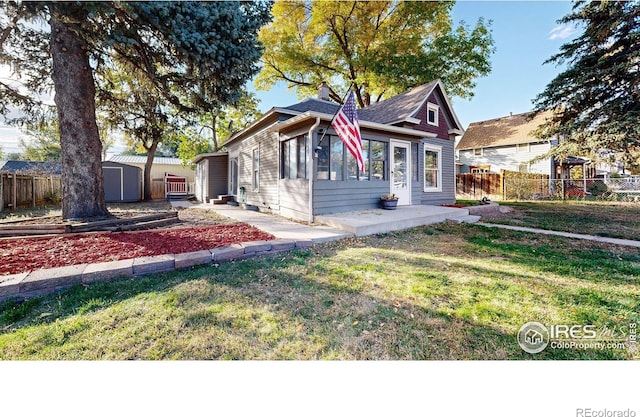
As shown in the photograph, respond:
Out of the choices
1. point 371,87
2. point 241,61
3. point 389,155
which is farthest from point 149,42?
point 371,87

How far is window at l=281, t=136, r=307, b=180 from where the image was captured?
23.6 ft

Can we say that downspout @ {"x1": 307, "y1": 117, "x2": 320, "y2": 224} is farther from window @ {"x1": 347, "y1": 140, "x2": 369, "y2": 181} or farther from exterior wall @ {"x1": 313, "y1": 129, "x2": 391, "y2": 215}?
window @ {"x1": 347, "y1": 140, "x2": 369, "y2": 181}

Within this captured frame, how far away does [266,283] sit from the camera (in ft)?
9.99

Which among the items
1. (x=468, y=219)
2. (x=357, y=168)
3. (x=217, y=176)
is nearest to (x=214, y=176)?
(x=217, y=176)

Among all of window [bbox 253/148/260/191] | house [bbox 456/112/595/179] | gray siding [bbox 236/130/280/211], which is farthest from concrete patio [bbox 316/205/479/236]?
house [bbox 456/112/595/179]

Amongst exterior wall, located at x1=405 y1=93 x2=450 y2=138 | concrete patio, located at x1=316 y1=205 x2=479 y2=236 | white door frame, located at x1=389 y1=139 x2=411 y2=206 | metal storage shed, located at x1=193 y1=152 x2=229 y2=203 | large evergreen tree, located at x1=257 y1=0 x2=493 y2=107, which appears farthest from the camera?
large evergreen tree, located at x1=257 y1=0 x2=493 y2=107

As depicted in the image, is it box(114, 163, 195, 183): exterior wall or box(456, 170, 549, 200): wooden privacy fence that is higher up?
box(114, 163, 195, 183): exterior wall

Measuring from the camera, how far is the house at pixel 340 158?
22.8ft

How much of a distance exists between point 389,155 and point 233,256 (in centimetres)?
604

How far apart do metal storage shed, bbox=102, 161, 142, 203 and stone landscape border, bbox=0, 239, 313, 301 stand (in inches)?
588

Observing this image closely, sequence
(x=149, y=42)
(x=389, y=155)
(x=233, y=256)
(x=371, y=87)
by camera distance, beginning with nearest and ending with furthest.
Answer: (x=233, y=256), (x=149, y=42), (x=389, y=155), (x=371, y=87)

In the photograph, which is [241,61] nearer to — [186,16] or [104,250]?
[186,16]

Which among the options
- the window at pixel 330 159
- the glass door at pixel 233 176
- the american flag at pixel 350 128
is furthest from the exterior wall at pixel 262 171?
the american flag at pixel 350 128
